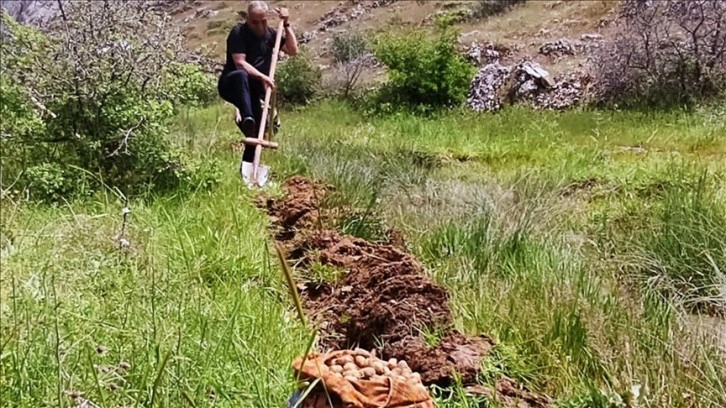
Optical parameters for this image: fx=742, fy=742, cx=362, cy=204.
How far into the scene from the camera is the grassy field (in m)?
2.13

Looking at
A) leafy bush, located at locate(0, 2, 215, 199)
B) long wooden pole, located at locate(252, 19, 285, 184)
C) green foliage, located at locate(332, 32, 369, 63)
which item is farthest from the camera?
green foliage, located at locate(332, 32, 369, 63)

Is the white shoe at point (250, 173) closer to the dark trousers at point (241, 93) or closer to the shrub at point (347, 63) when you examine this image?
the dark trousers at point (241, 93)

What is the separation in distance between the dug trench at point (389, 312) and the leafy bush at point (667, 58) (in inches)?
350

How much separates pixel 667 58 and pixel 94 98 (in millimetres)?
9965

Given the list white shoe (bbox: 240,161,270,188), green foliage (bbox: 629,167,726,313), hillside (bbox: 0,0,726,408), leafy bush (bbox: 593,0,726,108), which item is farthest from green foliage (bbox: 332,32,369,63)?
green foliage (bbox: 629,167,726,313)

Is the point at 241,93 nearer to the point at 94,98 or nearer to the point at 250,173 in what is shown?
the point at 250,173

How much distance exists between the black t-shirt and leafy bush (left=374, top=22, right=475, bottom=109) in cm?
907

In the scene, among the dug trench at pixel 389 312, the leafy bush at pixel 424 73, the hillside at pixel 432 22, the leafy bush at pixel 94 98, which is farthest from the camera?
the hillside at pixel 432 22

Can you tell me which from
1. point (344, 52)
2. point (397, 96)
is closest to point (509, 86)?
point (397, 96)

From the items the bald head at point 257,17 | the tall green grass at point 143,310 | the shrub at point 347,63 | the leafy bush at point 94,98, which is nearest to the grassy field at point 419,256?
the tall green grass at point 143,310

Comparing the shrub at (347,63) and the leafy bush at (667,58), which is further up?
the leafy bush at (667,58)

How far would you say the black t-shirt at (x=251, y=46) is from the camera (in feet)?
19.8

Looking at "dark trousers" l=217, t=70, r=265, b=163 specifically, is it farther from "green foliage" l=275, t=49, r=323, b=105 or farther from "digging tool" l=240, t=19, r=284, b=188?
"green foliage" l=275, t=49, r=323, b=105

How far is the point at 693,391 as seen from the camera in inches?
86.4
